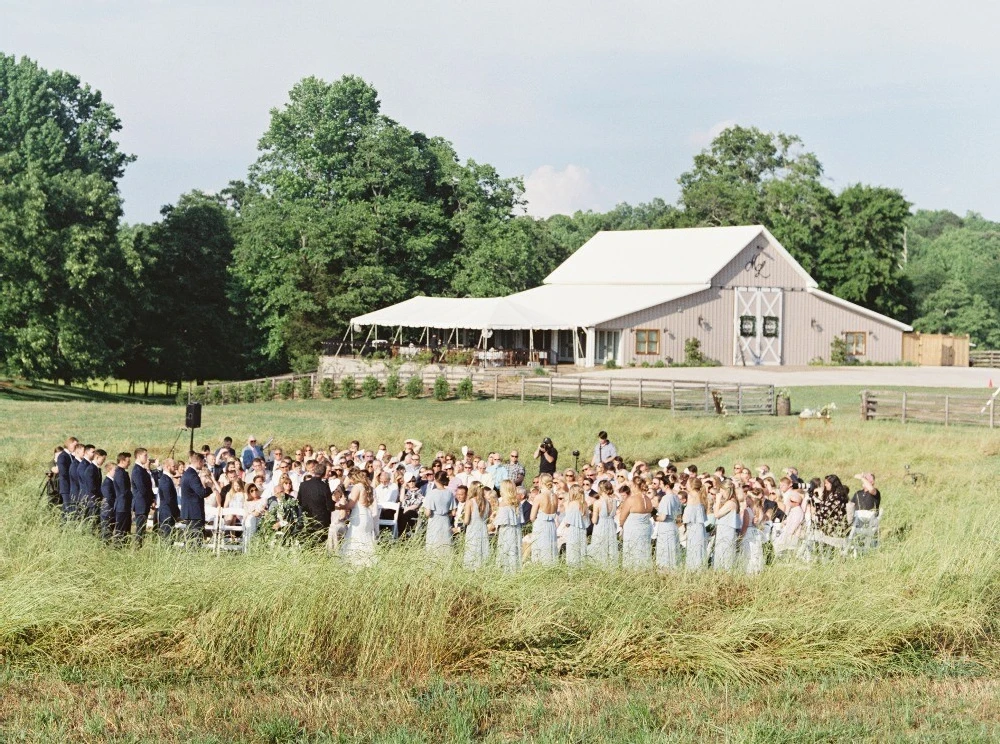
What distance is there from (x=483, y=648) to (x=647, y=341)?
4533 cm

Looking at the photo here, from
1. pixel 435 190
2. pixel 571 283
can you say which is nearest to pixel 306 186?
pixel 435 190

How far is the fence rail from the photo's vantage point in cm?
6575

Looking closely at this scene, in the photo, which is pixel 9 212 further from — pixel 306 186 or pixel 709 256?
pixel 709 256

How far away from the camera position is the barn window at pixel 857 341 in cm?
6206

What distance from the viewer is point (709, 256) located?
61000 mm

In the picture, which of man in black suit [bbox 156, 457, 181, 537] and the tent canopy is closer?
man in black suit [bbox 156, 457, 181, 537]

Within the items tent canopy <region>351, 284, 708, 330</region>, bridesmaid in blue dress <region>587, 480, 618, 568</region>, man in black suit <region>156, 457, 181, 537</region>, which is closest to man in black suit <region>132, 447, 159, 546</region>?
man in black suit <region>156, 457, 181, 537</region>

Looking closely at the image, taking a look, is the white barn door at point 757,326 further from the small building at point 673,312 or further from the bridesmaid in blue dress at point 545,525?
the bridesmaid in blue dress at point 545,525

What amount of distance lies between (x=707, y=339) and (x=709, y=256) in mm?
4843

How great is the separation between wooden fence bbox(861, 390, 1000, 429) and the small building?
709 inches

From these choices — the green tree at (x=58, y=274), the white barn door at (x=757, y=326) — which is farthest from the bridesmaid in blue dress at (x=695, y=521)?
the white barn door at (x=757, y=326)

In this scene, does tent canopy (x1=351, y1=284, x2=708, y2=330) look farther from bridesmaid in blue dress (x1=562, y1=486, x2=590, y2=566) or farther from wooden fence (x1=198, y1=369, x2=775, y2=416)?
bridesmaid in blue dress (x1=562, y1=486, x2=590, y2=566)

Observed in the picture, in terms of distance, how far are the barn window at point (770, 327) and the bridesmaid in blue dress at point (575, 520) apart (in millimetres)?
46656

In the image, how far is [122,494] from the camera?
15.7 meters
